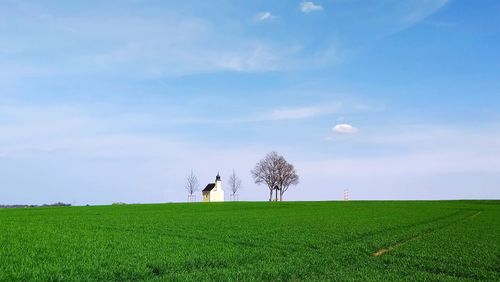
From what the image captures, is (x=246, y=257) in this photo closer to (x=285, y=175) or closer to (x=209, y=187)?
(x=285, y=175)

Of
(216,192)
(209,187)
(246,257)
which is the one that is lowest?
(246,257)

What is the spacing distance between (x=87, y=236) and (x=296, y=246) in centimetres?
1305

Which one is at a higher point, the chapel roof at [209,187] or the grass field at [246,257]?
the chapel roof at [209,187]

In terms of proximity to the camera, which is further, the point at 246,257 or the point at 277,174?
the point at 277,174

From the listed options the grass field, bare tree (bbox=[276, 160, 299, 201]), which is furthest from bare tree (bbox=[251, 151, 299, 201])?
the grass field

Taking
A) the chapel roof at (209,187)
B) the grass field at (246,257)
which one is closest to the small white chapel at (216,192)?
the chapel roof at (209,187)

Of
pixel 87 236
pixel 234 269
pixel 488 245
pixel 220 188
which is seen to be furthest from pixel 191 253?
pixel 220 188

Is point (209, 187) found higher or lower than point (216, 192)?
higher

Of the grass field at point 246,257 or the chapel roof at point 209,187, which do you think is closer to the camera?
the grass field at point 246,257

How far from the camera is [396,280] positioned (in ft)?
51.6

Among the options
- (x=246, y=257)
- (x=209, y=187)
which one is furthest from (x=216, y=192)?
(x=246, y=257)

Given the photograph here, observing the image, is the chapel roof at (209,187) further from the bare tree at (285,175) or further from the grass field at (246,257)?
the grass field at (246,257)

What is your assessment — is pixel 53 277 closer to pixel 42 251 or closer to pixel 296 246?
pixel 42 251

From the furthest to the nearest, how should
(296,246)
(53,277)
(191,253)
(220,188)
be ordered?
(220,188)
(296,246)
(191,253)
(53,277)
